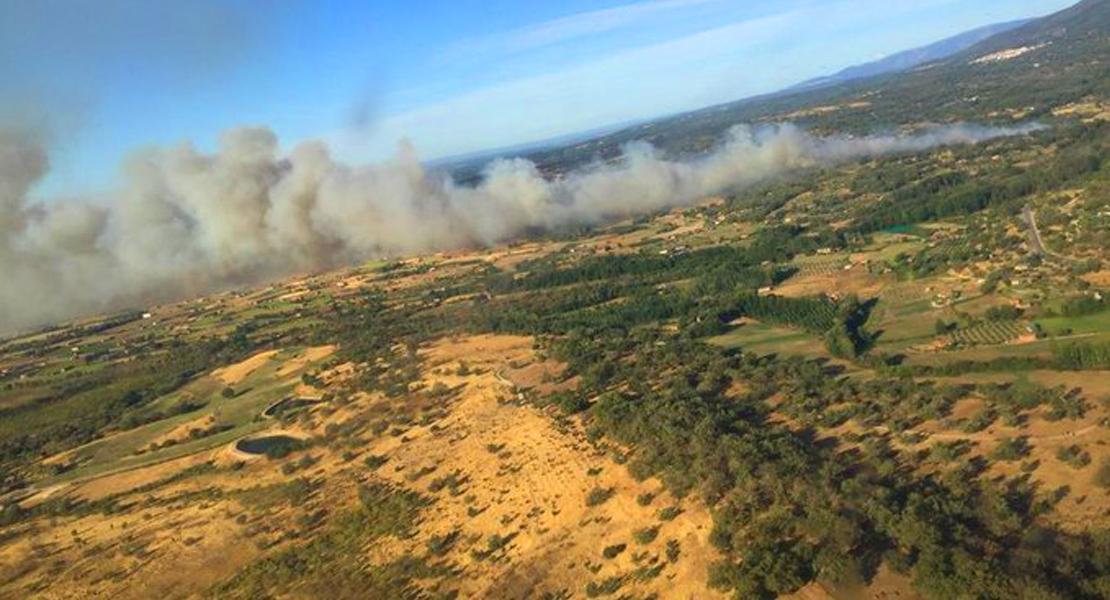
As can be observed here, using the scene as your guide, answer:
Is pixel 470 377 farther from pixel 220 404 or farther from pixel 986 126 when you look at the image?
pixel 986 126

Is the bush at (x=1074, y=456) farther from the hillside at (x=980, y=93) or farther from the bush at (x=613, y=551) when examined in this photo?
the hillside at (x=980, y=93)

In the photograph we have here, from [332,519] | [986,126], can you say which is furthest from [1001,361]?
[986,126]

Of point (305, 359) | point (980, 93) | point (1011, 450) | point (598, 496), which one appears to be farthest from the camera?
point (980, 93)

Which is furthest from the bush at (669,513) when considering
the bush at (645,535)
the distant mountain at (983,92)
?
the distant mountain at (983,92)

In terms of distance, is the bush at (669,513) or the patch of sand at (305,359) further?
the patch of sand at (305,359)

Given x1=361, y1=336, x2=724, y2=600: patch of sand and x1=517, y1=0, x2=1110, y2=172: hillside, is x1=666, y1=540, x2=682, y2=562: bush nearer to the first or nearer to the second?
x1=361, y1=336, x2=724, y2=600: patch of sand

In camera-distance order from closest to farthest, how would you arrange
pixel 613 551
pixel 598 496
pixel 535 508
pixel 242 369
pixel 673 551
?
pixel 673 551 → pixel 613 551 → pixel 598 496 → pixel 535 508 → pixel 242 369

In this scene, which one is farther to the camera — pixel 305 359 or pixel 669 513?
pixel 305 359

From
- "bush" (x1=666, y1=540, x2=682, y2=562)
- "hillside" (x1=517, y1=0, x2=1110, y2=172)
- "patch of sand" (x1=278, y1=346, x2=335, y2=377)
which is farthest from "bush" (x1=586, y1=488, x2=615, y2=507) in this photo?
"hillside" (x1=517, y1=0, x2=1110, y2=172)

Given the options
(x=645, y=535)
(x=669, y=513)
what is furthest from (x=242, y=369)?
(x=645, y=535)

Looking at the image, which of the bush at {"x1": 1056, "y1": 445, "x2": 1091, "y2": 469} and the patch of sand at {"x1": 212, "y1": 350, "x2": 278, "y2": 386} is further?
the patch of sand at {"x1": 212, "y1": 350, "x2": 278, "y2": 386}

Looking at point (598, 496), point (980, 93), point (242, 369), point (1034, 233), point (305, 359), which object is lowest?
point (1034, 233)

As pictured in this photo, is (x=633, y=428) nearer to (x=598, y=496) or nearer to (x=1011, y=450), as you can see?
(x=598, y=496)
